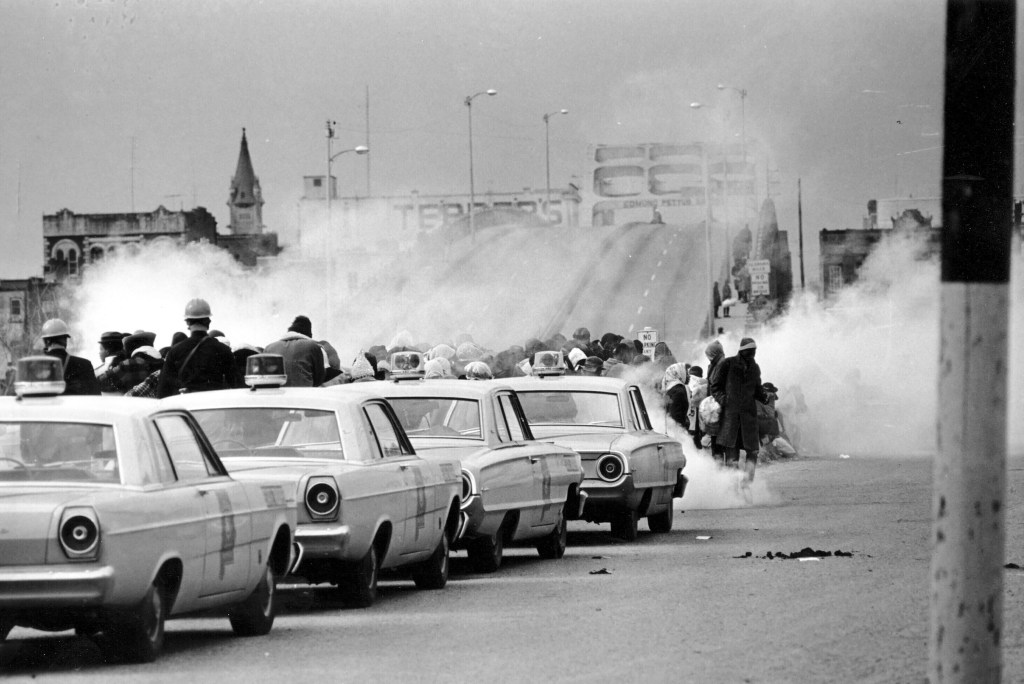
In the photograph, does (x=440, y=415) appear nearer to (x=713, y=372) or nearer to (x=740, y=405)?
(x=740, y=405)

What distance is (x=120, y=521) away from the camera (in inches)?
Result: 336

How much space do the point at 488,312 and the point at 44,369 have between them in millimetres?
69532

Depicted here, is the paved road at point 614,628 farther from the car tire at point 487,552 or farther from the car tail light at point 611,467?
the car tail light at point 611,467

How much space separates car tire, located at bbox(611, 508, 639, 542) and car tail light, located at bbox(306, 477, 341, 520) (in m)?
6.16

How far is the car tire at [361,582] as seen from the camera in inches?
449

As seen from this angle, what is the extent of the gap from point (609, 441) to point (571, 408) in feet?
2.96

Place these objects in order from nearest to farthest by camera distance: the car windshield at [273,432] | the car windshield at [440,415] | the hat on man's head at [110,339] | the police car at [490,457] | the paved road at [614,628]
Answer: the paved road at [614,628] < the car windshield at [273,432] < the police car at [490,457] < the car windshield at [440,415] < the hat on man's head at [110,339]

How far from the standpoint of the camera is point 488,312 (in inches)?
3110

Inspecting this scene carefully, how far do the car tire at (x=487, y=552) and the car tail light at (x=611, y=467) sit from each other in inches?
99.2

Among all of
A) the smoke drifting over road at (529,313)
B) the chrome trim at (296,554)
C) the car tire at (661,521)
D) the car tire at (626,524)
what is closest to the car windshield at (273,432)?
the chrome trim at (296,554)

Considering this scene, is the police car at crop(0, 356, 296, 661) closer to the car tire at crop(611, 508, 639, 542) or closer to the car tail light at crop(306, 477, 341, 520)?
the car tail light at crop(306, 477, 341, 520)

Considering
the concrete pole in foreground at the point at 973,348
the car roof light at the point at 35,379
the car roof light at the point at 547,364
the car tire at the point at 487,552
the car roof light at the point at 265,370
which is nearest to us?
the concrete pole in foreground at the point at 973,348

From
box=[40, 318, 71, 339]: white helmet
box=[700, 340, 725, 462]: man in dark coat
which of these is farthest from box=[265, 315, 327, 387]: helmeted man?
box=[700, 340, 725, 462]: man in dark coat

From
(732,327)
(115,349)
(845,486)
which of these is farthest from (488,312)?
(115,349)
